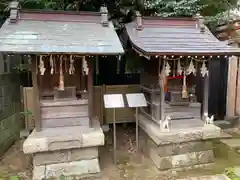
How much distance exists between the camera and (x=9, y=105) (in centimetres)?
653

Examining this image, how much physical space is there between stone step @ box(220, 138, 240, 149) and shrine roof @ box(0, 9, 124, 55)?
4.67 meters

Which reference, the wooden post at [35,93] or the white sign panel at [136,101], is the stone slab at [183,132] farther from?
the wooden post at [35,93]

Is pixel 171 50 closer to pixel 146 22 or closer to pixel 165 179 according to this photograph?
pixel 146 22

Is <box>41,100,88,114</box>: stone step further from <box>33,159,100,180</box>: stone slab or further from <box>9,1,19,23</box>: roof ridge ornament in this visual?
<box>9,1,19,23</box>: roof ridge ornament

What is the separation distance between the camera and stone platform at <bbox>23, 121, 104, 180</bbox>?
4.67 m

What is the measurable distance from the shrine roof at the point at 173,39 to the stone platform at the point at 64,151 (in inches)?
91.0

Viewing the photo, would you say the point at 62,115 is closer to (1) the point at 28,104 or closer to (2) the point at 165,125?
(2) the point at 165,125

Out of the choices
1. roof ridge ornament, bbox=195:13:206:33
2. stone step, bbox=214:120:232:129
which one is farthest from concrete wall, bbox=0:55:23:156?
stone step, bbox=214:120:232:129

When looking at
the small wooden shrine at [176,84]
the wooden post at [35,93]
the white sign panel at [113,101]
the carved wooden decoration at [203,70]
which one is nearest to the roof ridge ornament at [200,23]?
the small wooden shrine at [176,84]

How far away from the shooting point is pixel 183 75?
18.5ft

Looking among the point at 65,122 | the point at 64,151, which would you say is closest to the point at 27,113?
the point at 65,122

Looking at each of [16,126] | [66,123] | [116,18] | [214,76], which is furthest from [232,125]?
[16,126]

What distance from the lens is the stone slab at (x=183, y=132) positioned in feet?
16.7

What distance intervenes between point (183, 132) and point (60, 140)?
9.14 feet
